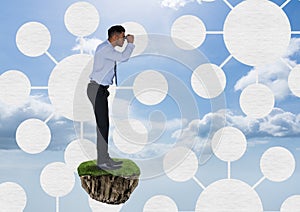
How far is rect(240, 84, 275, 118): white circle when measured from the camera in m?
2.46

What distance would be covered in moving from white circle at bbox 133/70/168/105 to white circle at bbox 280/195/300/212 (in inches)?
30.9

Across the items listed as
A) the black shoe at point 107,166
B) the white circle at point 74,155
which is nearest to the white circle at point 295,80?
the black shoe at point 107,166

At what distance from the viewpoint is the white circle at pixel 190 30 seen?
8.00 feet

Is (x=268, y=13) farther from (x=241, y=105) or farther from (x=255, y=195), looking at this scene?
(x=255, y=195)

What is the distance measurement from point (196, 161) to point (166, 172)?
17cm

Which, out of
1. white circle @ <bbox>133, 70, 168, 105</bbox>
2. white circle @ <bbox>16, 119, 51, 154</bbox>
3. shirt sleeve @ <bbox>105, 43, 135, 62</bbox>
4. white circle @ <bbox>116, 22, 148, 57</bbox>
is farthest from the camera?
white circle @ <bbox>16, 119, 51, 154</bbox>

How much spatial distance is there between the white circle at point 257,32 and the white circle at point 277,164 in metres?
0.44

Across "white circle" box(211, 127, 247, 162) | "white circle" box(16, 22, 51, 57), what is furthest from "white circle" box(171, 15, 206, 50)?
"white circle" box(16, 22, 51, 57)

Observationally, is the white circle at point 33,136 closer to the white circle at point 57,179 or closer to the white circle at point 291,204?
the white circle at point 57,179

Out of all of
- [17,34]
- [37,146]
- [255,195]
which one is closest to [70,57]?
[17,34]

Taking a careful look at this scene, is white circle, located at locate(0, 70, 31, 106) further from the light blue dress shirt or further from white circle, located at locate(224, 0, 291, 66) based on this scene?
white circle, located at locate(224, 0, 291, 66)

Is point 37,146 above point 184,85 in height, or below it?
below

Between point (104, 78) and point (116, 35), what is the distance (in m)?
0.19

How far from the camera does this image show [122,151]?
2.37 meters
